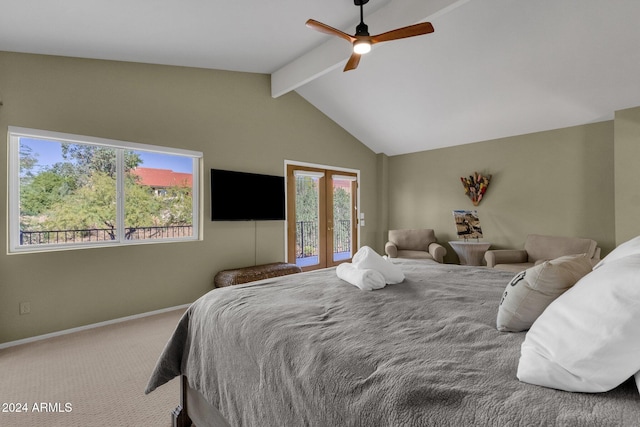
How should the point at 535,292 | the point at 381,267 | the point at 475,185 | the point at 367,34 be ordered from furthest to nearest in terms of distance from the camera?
the point at 475,185, the point at 367,34, the point at 381,267, the point at 535,292

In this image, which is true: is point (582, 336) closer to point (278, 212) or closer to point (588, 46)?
point (588, 46)

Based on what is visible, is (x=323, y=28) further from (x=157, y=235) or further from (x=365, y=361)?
(x=157, y=235)

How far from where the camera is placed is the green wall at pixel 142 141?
2887 mm

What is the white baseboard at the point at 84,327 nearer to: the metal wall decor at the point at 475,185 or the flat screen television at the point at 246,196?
the flat screen television at the point at 246,196

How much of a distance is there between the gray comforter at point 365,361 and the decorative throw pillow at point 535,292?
57 millimetres

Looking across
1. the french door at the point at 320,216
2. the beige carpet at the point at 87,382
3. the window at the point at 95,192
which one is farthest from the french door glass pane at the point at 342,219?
the beige carpet at the point at 87,382

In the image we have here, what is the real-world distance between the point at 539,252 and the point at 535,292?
3.86 metres

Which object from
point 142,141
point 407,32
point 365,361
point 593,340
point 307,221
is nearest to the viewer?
point 593,340

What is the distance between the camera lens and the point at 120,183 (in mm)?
3473

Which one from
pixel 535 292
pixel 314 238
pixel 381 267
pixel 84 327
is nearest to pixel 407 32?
pixel 381 267

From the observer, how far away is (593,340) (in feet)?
2.48

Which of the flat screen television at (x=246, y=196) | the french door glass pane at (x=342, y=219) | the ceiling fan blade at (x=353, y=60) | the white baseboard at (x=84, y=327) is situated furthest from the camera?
the french door glass pane at (x=342, y=219)

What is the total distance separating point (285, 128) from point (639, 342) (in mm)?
4631

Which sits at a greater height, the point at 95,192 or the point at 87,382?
the point at 95,192
